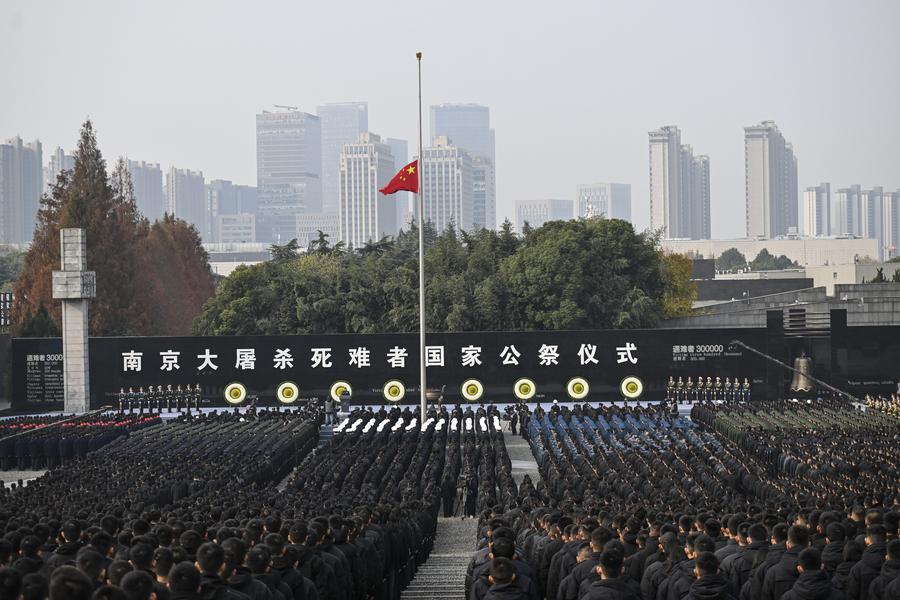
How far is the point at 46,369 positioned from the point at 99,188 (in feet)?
56.9

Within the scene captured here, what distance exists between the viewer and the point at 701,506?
14.7 metres

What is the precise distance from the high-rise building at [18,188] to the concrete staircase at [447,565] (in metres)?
168

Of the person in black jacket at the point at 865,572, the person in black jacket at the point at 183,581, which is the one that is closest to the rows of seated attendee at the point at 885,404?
the person in black jacket at the point at 865,572

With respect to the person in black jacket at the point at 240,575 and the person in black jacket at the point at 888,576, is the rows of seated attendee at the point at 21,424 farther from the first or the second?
the person in black jacket at the point at 888,576

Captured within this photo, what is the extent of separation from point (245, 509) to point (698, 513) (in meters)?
4.74

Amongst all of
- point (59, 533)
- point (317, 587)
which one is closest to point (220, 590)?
point (317, 587)

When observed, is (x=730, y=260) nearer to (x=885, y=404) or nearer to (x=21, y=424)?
(x=885, y=404)

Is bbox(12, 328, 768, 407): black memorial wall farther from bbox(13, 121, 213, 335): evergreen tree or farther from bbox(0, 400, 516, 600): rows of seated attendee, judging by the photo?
bbox(13, 121, 213, 335): evergreen tree

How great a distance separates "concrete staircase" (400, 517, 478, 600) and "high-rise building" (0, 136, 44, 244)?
168 m

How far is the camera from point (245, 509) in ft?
45.1

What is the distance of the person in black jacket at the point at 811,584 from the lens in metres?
7.73

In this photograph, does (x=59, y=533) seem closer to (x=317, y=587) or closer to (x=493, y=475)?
(x=317, y=587)

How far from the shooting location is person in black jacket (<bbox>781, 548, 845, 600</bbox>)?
25.4 feet

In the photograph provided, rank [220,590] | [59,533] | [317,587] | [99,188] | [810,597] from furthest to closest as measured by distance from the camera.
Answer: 1. [99,188]
2. [59,533]
3. [317,587]
4. [810,597]
5. [220,590]
